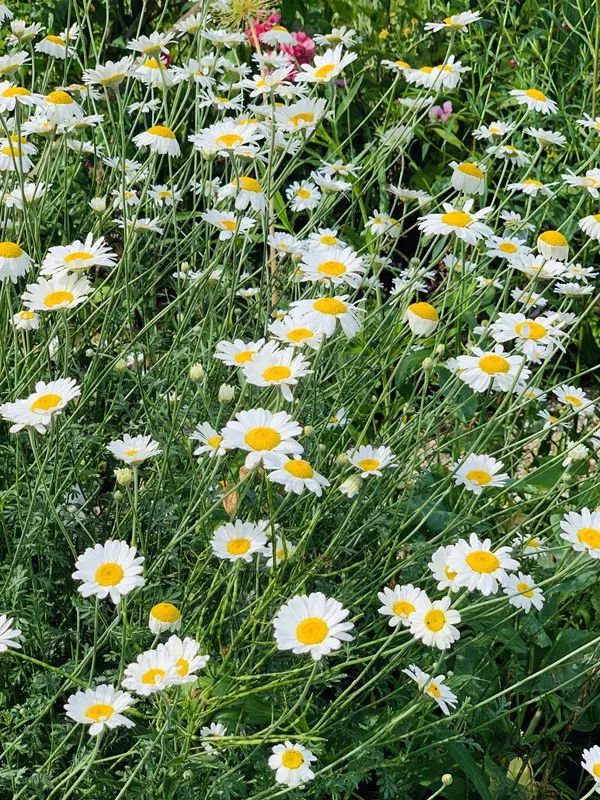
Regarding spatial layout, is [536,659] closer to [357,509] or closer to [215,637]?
[357,509]

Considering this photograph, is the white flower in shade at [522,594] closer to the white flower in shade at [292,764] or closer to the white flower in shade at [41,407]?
the white flower in shade at [292,764]

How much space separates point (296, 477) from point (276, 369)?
163 millimetres

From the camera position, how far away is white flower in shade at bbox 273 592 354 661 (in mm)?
1336

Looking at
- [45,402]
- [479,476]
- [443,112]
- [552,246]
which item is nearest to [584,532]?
[479,476]

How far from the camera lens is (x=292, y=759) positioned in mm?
1423

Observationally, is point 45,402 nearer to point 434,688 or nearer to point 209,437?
point 209,437

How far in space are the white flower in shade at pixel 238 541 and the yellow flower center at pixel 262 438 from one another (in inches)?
7.1

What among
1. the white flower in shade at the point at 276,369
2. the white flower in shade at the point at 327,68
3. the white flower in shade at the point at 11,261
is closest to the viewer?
the white flower in shade at the point at 276,369

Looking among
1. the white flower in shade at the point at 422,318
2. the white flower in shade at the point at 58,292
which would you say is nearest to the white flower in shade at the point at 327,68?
the white flower in shade at the point at 422,318

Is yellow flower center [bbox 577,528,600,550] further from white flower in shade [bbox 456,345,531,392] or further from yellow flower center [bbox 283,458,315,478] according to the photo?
yellow flower center [bbox 283,458,315,478]

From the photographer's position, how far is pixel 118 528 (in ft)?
5.67

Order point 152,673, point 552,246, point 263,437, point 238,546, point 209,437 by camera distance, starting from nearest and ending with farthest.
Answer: point 152,673
point 263,437
point 238,546
point 209,437
point 552,246

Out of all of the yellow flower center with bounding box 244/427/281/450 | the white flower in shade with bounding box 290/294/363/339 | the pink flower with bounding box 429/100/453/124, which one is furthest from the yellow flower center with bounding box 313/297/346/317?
the pink flower with bounding box 429/100/453/124

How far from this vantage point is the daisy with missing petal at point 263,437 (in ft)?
4.67
